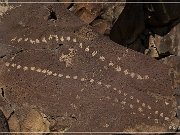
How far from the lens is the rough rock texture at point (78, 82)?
9.21 ft

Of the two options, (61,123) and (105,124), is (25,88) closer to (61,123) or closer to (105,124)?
(61,123)

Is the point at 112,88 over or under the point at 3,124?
over

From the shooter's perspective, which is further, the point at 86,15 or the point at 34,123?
the point at 86,15

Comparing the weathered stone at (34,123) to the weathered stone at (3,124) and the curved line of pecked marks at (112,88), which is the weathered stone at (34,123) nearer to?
the weathered stone at (3,124)

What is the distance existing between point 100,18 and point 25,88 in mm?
1169

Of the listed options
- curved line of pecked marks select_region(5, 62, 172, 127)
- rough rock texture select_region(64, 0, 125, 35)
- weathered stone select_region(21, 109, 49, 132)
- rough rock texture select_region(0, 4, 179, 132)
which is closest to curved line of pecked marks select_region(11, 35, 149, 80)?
rough rock texture select_region(0, 4, 179, 132)

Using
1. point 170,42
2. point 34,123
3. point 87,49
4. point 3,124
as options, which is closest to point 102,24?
point 87,49

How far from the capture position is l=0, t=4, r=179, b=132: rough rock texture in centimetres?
281

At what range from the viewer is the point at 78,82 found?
9.41 feet

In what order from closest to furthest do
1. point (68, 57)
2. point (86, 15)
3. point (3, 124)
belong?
point (3, 124) < point (68, 57) < point (86, 15)

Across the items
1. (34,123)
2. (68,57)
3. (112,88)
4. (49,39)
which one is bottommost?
(34,123)

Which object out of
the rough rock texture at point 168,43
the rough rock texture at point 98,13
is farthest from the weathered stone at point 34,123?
the rough rock texture at point 168,43

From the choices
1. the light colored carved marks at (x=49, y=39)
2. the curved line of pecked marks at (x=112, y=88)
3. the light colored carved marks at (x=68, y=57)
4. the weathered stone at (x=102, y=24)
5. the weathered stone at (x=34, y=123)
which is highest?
the light colored carved marks at (x=49, y=39)

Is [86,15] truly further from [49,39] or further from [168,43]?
[168,43]
